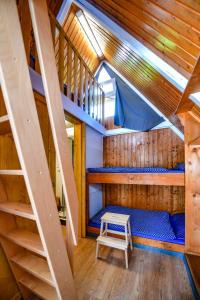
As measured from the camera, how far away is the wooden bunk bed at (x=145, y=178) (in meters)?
2.04

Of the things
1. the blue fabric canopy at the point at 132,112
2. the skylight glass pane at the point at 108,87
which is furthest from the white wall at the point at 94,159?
the skylight glass pane at the point at 108,87

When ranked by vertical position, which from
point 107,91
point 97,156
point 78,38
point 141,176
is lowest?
point 141,176

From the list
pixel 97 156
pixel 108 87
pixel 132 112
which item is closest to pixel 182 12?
pixel 132 112

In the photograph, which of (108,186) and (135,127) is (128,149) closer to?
(135,127)

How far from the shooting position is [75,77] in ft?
7.97

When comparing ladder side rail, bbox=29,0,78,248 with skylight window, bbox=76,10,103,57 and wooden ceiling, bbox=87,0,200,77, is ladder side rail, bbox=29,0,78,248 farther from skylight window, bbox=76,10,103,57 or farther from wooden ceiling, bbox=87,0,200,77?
skylight window, bbox=76,10,103,57

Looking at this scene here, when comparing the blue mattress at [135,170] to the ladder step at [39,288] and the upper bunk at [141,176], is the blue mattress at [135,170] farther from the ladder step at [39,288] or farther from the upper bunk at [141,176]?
the ladder step at [39,288]

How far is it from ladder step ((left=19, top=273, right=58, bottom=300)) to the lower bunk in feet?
4.46

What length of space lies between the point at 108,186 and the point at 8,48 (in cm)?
335

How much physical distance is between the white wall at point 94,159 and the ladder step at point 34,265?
1.71m

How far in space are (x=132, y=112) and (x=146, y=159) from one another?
3.83 ft

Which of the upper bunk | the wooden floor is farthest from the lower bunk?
the upper bunk

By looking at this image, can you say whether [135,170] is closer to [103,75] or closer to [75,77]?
[75,77]

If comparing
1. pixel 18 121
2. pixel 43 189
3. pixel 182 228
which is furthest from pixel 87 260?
pixel 18 121
